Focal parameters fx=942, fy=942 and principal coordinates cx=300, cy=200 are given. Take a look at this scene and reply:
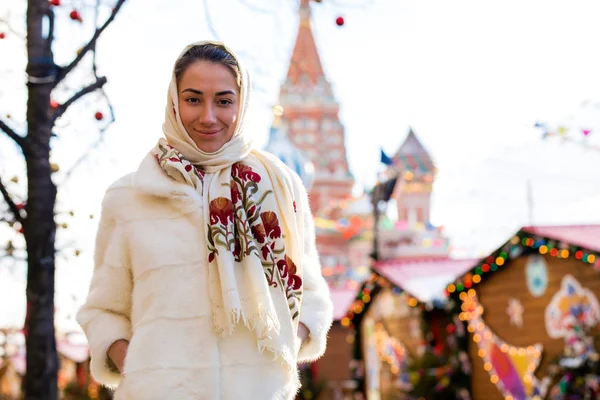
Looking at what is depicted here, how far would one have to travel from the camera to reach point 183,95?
2.49 metres

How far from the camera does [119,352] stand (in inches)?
95.7

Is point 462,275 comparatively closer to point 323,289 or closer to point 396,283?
point 396,283

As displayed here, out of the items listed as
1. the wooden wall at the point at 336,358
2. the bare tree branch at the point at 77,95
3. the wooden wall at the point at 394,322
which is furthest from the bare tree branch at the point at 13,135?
the wooden wall at the point at 336,358

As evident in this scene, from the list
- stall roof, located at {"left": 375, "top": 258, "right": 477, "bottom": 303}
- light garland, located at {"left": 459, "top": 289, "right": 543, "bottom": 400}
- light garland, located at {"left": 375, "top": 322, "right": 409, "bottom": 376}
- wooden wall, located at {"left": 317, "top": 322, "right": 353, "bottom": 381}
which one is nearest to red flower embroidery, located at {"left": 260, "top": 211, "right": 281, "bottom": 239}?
light garland, located at {"left": 459, "top": 289, "right": 543, "bottom": 400}

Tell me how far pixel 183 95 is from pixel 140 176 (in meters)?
0.24

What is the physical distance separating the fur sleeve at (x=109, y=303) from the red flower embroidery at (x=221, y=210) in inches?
10.4

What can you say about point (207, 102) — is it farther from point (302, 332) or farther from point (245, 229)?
point (302, 332)

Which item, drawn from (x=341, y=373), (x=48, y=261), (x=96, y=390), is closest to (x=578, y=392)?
(x=48, y=261)

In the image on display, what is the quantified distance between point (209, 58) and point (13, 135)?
7.71 ft

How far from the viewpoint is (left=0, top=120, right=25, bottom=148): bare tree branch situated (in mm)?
4516

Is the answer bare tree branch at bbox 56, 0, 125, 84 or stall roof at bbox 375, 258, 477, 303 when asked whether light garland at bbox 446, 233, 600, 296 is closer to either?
stall roof at bbox 375, 258, 477, 303

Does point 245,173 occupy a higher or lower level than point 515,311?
higher

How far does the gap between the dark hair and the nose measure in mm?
113

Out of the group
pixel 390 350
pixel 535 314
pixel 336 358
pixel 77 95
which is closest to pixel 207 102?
pixel 77 95
